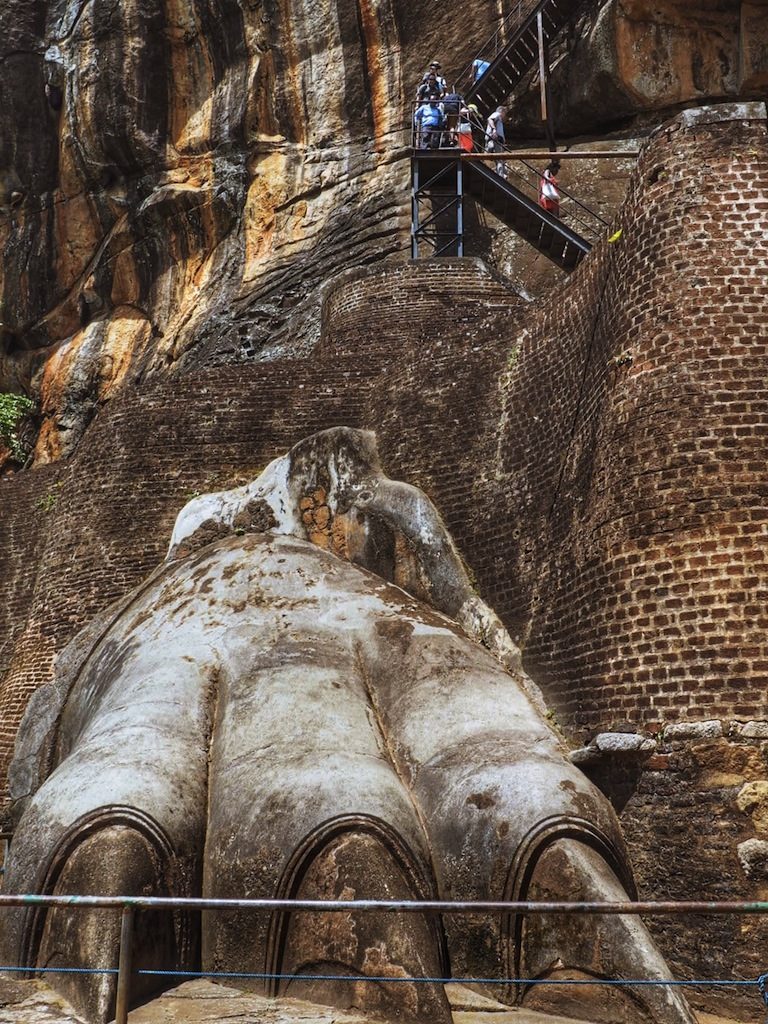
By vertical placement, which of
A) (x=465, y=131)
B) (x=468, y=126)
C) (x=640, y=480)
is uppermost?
(x=468, y=126)

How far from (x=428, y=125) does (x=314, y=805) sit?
19965mm

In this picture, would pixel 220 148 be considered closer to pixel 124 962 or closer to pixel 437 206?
pixel 437 206

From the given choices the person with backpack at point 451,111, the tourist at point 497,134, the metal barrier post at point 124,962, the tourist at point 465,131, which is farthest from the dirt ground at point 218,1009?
the tourist at point 497,134

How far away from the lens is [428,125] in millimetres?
23750

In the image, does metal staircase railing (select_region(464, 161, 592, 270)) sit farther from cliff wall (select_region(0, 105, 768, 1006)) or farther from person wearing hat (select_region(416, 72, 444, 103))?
cliff wall (select_region(0, 105, 768, 1006))

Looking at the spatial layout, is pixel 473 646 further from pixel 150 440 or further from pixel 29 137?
pixel 29 137

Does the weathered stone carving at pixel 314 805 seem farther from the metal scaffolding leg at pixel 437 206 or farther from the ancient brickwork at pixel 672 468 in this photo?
the metal scaffolding leg at pixel 437 206

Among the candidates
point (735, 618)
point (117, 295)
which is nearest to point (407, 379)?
point (735, 618)

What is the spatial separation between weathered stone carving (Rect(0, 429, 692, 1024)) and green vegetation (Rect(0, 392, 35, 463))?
73.6ft

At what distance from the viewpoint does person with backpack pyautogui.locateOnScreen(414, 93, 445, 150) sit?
932 inches

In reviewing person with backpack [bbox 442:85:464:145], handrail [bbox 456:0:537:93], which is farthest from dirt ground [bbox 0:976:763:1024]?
handrail [bbox 456:0:537:93]

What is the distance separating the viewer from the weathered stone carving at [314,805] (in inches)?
235

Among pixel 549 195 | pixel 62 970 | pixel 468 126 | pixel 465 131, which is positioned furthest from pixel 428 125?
pixel 62 970

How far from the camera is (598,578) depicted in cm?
886
